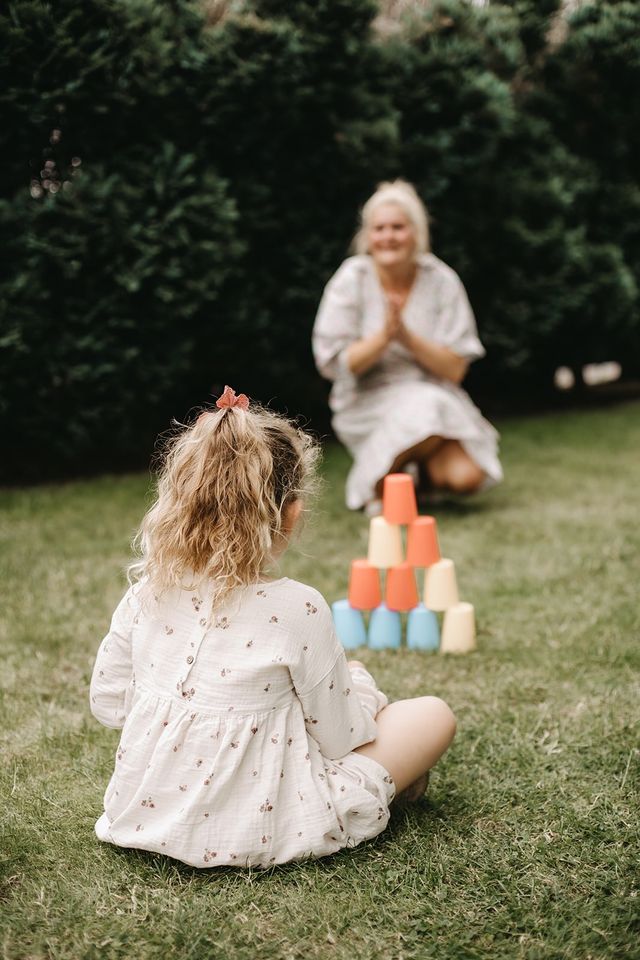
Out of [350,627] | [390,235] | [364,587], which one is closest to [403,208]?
[390,235]

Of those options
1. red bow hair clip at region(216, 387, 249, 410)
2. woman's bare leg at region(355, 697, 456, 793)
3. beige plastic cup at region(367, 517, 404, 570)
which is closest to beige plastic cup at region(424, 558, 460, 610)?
beige plastic cup at region(367, 517, 404, 570)

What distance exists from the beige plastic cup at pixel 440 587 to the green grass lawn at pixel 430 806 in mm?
178

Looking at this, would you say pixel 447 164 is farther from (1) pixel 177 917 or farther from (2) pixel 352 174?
(1) pixel 177 917

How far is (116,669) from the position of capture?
6.78 ft

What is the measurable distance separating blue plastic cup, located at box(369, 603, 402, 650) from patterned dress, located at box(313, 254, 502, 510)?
1.61m

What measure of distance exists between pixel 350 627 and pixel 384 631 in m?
0.11

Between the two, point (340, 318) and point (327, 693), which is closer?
point (327, 693)

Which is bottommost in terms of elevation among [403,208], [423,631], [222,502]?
[423,631]

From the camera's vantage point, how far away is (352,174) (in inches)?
238

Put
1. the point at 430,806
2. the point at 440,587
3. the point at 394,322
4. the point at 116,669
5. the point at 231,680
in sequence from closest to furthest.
→ 1. the point at 231,680
2. the point at 116,669
3. the point at 430,806
4. the point at 440,587
5. the point at 394,322

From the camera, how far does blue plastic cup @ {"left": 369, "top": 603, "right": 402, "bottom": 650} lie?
314cm

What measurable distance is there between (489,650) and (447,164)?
417 centimetres

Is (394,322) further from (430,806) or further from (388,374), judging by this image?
(430,806)

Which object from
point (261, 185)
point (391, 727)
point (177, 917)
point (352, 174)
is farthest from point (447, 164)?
point (177, 917)
